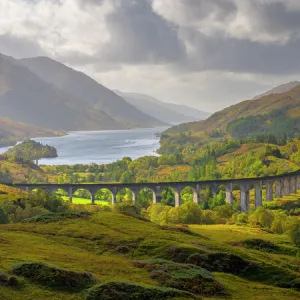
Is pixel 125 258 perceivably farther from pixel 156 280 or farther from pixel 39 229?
pixel 39 229

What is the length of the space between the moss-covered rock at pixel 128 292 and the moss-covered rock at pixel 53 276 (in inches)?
92.8

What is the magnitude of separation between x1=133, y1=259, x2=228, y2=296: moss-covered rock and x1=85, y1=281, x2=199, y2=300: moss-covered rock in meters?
3.13

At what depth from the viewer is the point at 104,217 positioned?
6581cm

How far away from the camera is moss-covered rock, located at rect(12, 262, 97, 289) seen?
28.8 m

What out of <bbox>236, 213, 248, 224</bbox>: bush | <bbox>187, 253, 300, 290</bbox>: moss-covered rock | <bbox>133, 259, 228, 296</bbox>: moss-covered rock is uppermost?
<bbox>133, 259, 228, 296</bbox>: moss-covered rock

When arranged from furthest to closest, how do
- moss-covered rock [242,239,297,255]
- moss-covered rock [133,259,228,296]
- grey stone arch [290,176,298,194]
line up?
grey stone arch [290,176,298,194], moss-covered rock [242,239,297,255], moss-covered rock [133,259,228,296]

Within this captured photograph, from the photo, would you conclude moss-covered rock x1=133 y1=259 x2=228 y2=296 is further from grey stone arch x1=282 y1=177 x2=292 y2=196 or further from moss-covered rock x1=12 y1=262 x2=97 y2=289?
grey stone arch x1=282 y1=177 x2=292 y2=196

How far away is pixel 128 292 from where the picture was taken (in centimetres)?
2692

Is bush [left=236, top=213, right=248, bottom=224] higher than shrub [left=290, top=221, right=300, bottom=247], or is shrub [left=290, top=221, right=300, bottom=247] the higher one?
shrub [left=290, top=221, right=300, bottom=247]

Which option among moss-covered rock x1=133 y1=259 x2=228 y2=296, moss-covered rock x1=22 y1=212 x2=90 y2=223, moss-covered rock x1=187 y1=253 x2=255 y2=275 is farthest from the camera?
moss-covered rock x1=22 y1=212 x2=90 y2=223

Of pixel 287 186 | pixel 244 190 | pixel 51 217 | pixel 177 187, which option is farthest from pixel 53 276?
pixel 287 186


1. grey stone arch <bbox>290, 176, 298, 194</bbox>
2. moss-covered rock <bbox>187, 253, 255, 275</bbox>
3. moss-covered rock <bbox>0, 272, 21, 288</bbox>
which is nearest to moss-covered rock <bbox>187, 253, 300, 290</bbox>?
moss-covered rock <bbox>187, 253, 255, 275</bbox>

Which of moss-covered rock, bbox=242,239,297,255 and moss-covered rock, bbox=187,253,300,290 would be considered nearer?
moss-covered rock, bbox=187,253,300,290

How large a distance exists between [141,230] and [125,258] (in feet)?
45.2
